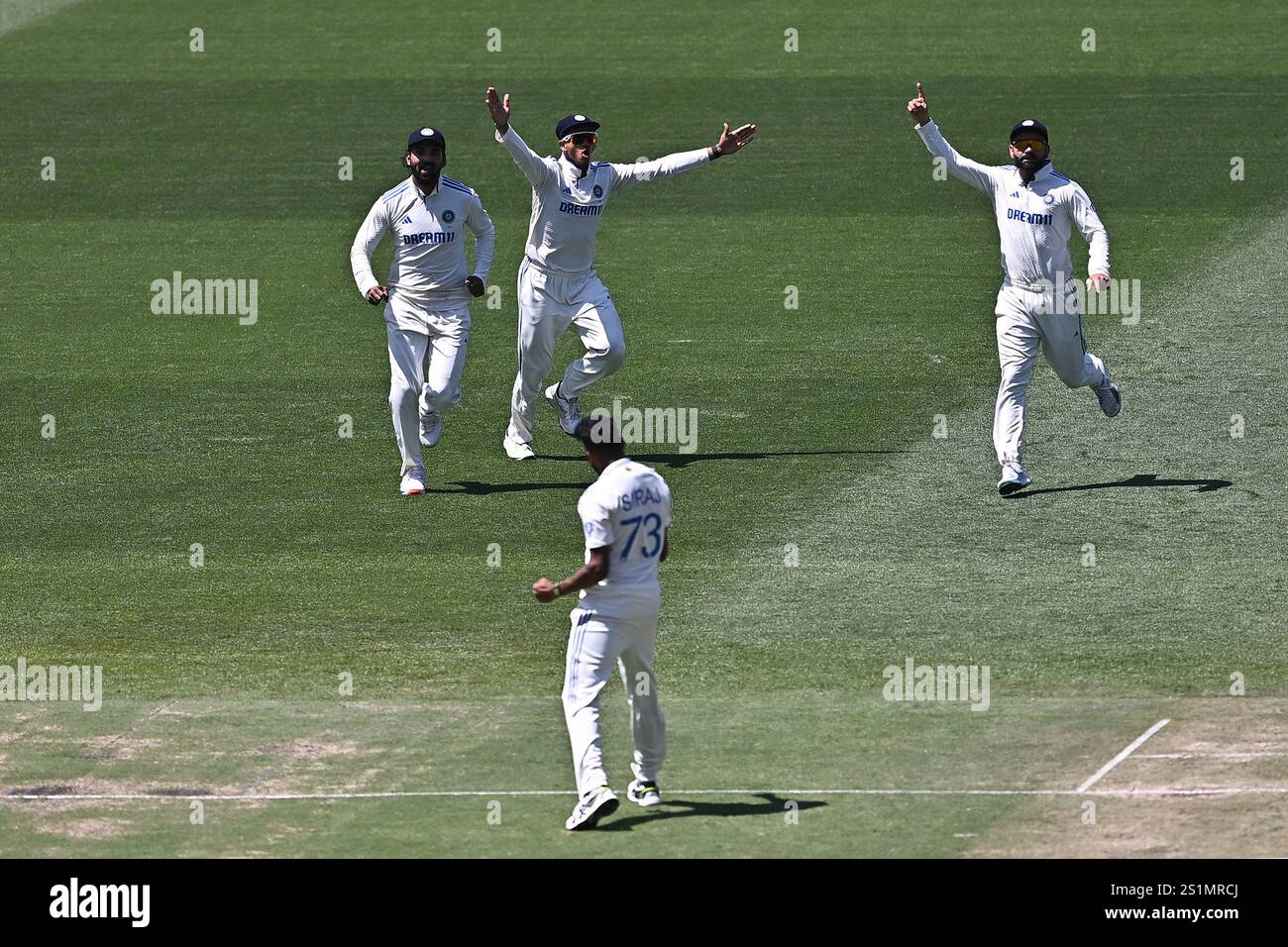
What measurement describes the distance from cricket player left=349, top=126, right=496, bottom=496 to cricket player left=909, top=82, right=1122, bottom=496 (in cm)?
361

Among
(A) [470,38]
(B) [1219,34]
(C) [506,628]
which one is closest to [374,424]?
(C) [506,628]

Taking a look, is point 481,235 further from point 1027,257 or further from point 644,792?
point 644,792

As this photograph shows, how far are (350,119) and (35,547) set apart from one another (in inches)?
586

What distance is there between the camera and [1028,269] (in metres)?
16.2

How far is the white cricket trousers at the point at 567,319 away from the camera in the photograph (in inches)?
673

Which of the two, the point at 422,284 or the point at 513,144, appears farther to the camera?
the point at 422,284

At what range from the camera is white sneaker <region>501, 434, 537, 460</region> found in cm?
1800

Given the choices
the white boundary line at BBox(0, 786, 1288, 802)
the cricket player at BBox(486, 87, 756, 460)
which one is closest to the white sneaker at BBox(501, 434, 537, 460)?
the cricket player at BBox(486, 87, 756, 460)

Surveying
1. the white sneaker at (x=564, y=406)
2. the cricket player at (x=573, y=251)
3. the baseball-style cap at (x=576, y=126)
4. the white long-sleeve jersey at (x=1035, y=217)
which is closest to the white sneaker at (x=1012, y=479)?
the white long-sleeve jersey at (x=1035, y=217)

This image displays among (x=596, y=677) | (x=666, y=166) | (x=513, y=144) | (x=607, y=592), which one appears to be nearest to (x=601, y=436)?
(x=607, y=592)

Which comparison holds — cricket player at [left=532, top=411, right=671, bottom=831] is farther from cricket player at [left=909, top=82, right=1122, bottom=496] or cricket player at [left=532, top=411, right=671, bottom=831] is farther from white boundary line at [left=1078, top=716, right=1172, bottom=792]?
cricket player at [left=909, top=82, right=1122, bottom=496]

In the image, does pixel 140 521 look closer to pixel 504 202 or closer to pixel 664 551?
pixel 664 551

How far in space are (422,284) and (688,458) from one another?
9.28 feet

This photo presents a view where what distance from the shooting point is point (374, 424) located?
1933 centimetres
